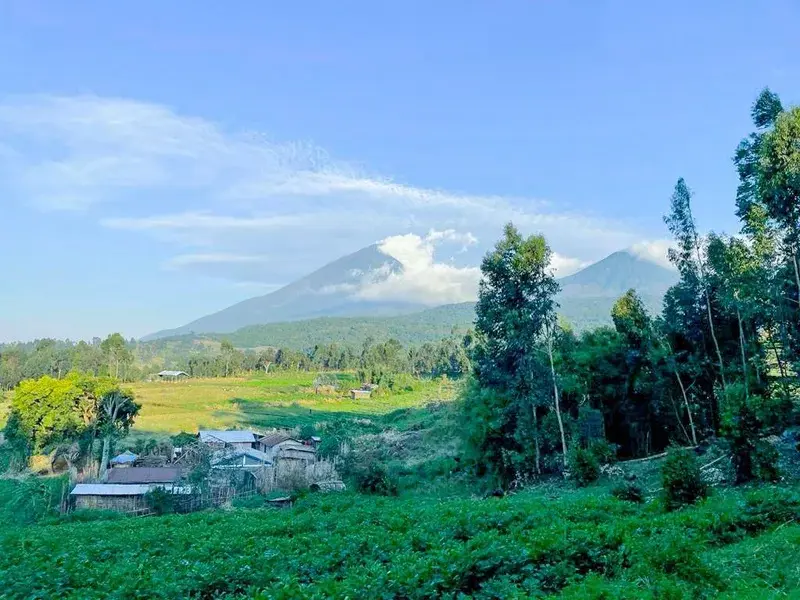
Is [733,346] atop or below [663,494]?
atop

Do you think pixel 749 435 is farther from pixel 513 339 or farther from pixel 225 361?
pixel 225 361

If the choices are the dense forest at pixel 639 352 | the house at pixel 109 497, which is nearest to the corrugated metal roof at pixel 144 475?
the house at pixel 109 497

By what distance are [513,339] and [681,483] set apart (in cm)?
1064

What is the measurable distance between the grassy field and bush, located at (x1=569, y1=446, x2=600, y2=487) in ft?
136

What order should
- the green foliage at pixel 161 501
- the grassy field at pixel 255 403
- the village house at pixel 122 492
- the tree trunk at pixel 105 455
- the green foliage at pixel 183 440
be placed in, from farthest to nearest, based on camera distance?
the grassy field at pixel 255 403 < the green foliage at pixel 183 440 < the tree trunk at pixel 105 455 < the village house at pixel 122 492 < the green foliage at pixel 161 501

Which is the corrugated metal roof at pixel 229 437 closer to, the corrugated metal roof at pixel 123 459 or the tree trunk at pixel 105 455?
the corrugated metal roof at pixel 123 459

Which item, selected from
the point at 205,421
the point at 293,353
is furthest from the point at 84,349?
the point at 205,421

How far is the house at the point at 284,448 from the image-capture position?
37.5 m

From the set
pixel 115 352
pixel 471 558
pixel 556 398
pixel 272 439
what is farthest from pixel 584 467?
pixel 115 352

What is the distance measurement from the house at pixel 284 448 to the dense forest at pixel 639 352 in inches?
595

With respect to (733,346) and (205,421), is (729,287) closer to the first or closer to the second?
(733,346)

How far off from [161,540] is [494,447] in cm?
1506

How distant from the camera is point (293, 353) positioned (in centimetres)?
12219

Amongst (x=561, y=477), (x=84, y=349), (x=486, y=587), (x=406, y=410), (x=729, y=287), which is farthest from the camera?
(x=84, y=349)
